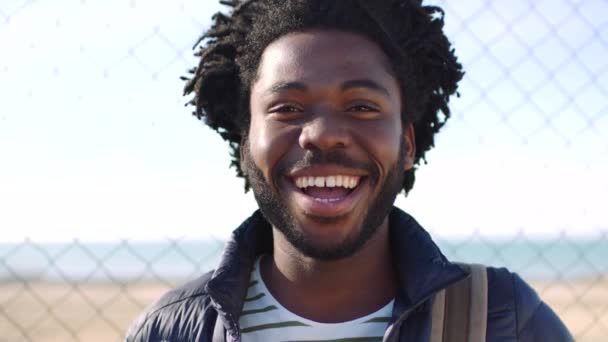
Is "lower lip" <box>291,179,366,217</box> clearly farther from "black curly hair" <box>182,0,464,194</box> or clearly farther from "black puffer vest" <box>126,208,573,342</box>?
"black curly hair" <box>182,0,464,194</box>

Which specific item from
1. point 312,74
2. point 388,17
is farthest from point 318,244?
point 388,17

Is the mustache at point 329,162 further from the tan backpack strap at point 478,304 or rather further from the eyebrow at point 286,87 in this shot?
the tan backpack strap at point 478,304

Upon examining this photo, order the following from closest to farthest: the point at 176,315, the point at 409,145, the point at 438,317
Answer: the point at 438,317 < the point at 176,315 < the point at 409,145

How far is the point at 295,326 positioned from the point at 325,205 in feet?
1.11

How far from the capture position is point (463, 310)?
2.20 metres

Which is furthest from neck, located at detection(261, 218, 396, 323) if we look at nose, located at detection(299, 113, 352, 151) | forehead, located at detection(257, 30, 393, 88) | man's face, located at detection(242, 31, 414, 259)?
forehead, located at detection(257, 30, 393, 88)

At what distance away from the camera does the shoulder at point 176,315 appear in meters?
2.37

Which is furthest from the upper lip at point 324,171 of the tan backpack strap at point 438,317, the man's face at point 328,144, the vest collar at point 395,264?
the tan backpack strap at point 438,317

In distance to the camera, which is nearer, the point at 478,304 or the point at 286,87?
the point at 478,304

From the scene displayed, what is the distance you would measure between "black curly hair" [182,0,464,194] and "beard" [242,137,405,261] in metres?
0.23

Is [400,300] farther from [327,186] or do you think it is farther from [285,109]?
[285,109]

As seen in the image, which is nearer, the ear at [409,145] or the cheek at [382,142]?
the cheek at [382,142]

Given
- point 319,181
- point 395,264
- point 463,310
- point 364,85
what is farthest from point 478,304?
point 364,85

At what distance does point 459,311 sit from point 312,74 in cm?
73
